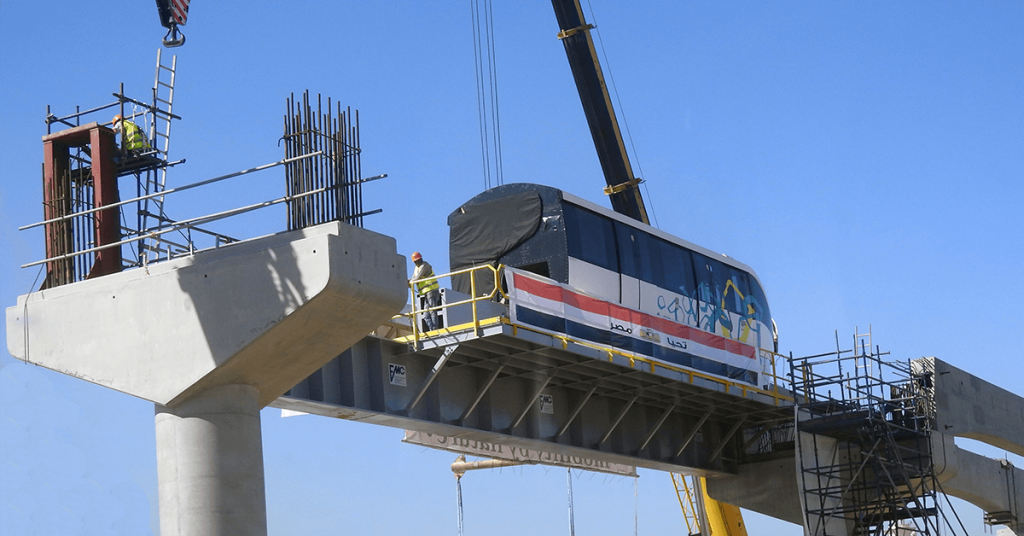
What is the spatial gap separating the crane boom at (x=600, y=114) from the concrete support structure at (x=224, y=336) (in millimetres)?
28732

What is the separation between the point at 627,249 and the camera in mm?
28078

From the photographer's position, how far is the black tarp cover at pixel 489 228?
26.7m

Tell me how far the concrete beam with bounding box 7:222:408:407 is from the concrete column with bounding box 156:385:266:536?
23 centimetres

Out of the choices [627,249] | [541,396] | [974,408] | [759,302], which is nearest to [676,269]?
[627,249]

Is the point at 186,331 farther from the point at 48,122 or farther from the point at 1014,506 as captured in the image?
the point at 1014,506

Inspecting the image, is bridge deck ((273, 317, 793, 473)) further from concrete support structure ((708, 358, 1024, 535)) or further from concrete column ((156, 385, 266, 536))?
concrete column ((156, 385, 266, 536))

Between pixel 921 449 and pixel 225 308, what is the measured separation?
24.7 meters

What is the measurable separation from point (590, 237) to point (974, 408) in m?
16.9

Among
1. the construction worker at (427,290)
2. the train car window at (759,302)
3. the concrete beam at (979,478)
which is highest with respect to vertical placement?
the train car window at (759,302)

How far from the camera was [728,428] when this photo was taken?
113 ft

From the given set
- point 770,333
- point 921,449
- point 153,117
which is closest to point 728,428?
point 770,333

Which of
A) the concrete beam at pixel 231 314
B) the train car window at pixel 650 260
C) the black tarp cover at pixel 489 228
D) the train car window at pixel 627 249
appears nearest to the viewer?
the concrete beam at pixel 231 314

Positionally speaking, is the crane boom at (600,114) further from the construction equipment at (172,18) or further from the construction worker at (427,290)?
the construction equipment at (172,18)

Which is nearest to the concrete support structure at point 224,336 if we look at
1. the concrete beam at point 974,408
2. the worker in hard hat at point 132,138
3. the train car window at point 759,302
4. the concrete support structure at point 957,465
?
the worker in hard hat at point 132,138
